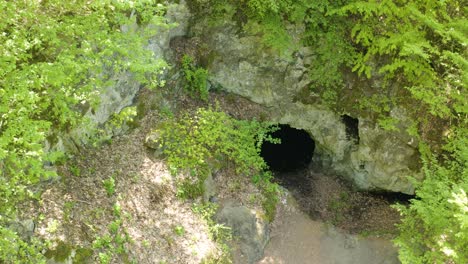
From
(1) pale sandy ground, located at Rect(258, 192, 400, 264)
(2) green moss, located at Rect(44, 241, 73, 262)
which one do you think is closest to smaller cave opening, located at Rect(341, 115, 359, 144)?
(1) pale sandy ground, located at Rect(258, 192, 400, 264)

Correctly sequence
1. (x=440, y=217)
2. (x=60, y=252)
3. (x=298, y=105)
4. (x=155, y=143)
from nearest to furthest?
(x=60, y=252) → (x=440, y=217) → (x=155, y=143) → (x=298, y=105)

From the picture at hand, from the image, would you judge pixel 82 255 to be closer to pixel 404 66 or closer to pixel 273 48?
pixel 273 48

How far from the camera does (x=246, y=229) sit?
10.2 metres

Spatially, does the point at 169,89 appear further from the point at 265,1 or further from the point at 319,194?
the point at 319,194

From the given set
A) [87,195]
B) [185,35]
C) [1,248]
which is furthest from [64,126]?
[185,35]

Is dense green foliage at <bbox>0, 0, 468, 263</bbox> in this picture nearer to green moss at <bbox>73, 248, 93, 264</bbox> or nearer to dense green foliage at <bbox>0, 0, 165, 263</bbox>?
dense green foliage at <bbox>0, 0, 165, 263</bbox>

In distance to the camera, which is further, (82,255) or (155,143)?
(155,143)

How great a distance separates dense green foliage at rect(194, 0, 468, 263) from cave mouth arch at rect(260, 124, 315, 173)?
9.63ft

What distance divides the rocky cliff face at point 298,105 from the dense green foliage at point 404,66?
365 mm

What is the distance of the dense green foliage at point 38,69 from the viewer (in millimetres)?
5652

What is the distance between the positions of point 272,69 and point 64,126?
6280 millimetres

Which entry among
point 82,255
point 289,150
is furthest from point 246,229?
point 289,150

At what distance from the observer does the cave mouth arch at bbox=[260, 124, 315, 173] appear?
1393cm

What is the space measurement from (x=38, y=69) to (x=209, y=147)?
5498 mm
